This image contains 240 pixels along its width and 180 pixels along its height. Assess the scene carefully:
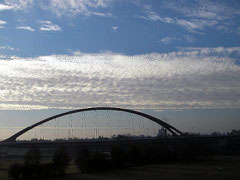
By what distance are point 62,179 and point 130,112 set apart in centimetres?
6347

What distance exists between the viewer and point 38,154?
1779 inches

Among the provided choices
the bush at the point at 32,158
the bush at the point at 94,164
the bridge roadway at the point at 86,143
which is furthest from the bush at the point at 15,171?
the bridge roadway at the point at 86,143

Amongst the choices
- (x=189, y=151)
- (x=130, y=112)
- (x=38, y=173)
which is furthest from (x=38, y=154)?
(x=130, y=112)

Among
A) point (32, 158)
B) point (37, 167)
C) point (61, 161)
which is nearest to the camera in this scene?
point (37, 167)

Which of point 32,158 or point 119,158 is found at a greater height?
point 32,158

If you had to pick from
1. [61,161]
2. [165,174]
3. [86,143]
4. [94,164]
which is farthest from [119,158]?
[86,143]

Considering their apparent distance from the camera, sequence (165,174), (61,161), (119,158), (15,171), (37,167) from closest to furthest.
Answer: (15,171), (37,167), (165,174), (61,161), (119,158)

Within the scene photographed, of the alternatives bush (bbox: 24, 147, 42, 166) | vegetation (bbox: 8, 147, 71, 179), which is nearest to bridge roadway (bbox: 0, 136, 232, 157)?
vegetation (bbox: 8, 147, 71, 179)

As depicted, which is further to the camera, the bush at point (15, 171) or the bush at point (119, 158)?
the bush at point (119, 158)

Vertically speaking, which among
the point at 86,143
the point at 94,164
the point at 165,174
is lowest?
the point at 165,174

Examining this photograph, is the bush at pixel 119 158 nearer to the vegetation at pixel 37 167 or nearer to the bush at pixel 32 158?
the vegetation at pixel 37 167

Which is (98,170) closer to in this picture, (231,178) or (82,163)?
(82,163)

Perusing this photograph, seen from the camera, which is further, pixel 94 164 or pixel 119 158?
pixel 119 158

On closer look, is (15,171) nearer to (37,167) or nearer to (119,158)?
(37,167)
